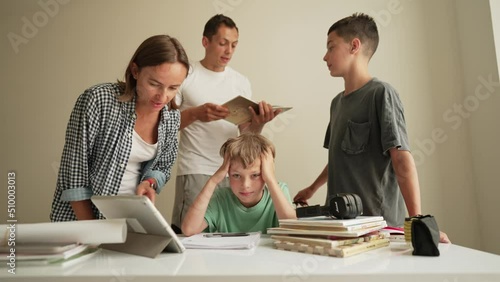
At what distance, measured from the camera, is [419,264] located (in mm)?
637

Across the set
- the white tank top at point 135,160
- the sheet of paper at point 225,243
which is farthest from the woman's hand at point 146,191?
the sheet of paper at point 225,243

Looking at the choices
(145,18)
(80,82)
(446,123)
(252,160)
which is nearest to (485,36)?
(446,123)

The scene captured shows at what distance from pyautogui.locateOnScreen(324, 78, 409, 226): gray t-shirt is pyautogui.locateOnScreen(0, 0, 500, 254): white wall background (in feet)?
2.69

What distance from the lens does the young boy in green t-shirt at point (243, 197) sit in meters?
1.23

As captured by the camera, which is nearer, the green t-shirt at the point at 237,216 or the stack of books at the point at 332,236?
the stack of books at the point at 332,236

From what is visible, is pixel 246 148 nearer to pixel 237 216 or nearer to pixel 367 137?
pixel 237 216

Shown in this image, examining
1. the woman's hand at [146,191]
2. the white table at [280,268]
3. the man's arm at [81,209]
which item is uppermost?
the woman's hand at [146,191]

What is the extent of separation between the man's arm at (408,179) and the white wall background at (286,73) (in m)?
1.02

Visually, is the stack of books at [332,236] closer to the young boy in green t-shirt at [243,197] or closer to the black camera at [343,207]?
the black camera at [343,207]

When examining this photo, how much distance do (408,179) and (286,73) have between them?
130 cm

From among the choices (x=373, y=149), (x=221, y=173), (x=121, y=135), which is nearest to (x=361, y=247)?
(x=221, y=173)

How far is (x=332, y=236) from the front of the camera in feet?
2.58

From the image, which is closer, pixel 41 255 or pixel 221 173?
pixel 41 255

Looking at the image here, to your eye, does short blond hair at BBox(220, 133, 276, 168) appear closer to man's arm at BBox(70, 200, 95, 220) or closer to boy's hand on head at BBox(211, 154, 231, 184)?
boy's hand on head at BBox(211, 154, 231, 184)
